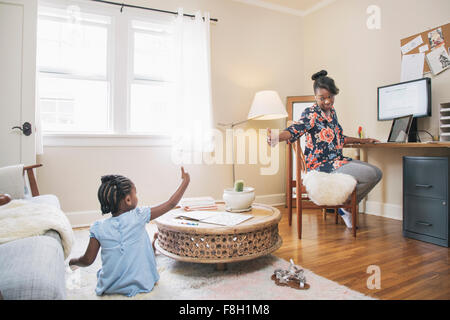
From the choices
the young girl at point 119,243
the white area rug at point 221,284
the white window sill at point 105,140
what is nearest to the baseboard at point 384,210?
the white area rug at point 221,284

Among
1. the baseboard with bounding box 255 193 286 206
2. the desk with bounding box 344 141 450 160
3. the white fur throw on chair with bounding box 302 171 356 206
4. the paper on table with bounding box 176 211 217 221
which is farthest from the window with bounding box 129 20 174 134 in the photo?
the desk with bounding box 344 141 450 160

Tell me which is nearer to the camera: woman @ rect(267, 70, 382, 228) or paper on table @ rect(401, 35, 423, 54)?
woman @ rect(267, 70, 382, 228)

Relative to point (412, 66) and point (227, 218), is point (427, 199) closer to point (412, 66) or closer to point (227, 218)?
point (412, 66)

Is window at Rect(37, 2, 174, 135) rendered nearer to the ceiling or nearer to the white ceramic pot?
the ceiling

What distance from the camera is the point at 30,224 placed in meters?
1.27

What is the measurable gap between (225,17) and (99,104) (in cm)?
190

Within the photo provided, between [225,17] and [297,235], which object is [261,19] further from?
[297,235]

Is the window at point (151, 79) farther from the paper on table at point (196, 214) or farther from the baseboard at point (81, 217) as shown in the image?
the paper on table at point (196, 214)

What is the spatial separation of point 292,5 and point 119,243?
13.2 feet

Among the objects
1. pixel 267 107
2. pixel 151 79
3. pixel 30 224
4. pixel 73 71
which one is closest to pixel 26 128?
pixel 73 71

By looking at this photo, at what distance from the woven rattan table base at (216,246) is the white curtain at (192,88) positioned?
1770mm

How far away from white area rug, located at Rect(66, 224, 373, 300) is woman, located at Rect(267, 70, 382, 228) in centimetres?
108

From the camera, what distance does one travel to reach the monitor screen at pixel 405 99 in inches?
108

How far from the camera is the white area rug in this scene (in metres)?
1.46
